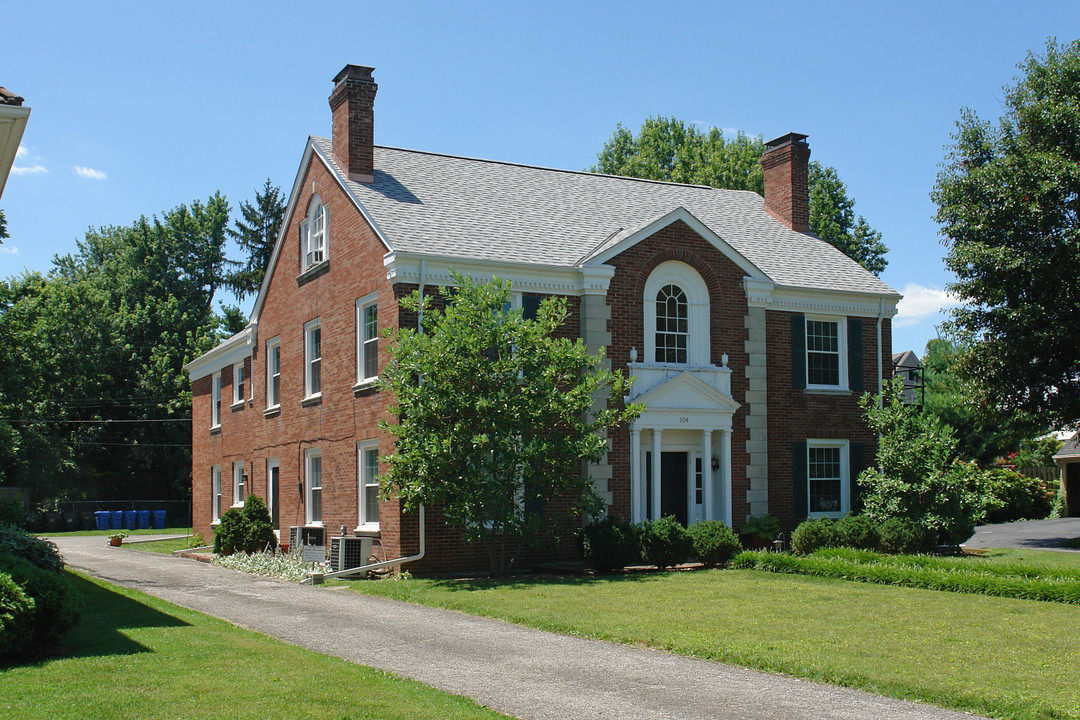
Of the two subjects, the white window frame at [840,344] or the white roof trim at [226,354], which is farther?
the white roof trim at [226,354]

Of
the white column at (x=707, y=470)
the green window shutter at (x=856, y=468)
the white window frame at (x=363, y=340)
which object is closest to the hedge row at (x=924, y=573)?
the white column at (x=707, y=470)

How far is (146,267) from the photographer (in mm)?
58469

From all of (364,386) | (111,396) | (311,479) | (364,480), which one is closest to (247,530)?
(311,479)

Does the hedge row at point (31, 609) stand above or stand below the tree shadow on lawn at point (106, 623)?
above

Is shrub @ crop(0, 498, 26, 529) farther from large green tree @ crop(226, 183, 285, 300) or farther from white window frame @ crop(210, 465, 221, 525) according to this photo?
large green tree @ crop(226, 183, 285, 300)

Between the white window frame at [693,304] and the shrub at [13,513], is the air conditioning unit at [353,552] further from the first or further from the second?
the white window frame at [693,304]

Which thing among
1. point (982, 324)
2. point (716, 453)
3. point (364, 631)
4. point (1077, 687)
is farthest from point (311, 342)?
point (1077, 687)

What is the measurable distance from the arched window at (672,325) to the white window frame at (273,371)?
1080 cm

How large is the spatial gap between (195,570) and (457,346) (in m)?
9.00

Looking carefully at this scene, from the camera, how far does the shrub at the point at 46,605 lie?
9992 mm

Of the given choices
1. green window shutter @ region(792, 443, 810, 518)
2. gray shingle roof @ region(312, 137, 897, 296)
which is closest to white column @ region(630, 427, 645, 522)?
gray shingle roof @ region(312, 137, 897, 296)

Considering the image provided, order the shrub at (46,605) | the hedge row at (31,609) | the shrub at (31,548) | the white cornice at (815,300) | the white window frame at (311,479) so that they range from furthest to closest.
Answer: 1. the white window frame at (311,479)
2. the white cornice at (815,300)
3. the shrub at (31,548)
4. the shrub at (46,605)
5. the hedge row at (31,609)

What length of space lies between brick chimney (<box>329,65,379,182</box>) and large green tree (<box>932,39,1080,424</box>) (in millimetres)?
14211

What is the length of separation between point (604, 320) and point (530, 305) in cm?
164
